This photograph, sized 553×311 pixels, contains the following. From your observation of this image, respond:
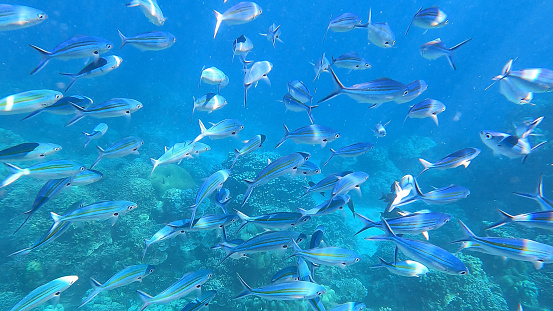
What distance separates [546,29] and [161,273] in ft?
290

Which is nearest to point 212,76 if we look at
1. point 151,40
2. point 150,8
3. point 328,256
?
point 151,40

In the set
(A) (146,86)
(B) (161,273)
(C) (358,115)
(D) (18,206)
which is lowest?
(C) (358,115)

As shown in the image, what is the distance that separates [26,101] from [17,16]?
3.96 feet

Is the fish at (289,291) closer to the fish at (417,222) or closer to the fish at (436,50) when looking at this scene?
the fish at (417,222)

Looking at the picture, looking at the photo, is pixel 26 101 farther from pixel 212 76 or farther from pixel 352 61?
pixel 352 61

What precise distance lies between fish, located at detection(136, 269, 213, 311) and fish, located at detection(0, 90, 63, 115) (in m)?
2.93

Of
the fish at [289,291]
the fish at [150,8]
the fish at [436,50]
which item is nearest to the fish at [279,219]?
the fish at [289,291]

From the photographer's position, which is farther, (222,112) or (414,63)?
(414,63)

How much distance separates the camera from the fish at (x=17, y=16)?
3.00 m

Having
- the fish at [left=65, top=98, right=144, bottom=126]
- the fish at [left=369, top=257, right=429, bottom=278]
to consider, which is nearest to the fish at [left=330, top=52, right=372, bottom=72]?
the fish at [left=369, top=257, right=429, bottom=278]

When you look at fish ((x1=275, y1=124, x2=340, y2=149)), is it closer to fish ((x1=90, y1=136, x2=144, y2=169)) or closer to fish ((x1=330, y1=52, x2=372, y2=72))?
fish ((x1=330, y1=52, x2=372, y2=72))

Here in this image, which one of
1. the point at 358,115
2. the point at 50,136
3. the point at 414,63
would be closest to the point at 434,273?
the point at 50,136

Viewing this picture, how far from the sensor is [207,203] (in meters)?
8.72

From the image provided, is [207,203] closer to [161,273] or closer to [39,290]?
[161,273]
